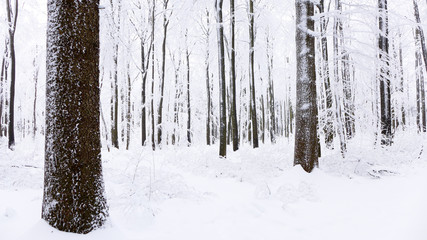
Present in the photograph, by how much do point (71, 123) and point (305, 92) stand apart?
536 centimetres

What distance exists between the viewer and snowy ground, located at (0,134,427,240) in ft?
10.1

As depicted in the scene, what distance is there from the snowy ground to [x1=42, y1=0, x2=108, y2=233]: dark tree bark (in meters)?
0.21

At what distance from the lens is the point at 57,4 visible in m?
2.64

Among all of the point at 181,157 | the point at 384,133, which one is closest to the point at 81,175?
the point at 181,157

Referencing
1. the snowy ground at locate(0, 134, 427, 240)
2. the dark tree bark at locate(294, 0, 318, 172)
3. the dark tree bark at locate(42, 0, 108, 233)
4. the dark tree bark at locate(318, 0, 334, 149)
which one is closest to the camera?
the dark tree bark at locate(42, 0, 108, 233)

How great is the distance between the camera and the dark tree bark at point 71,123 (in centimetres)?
256

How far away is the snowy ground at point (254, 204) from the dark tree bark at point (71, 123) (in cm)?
21

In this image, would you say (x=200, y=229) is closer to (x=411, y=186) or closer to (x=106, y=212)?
(x=106, y=212)

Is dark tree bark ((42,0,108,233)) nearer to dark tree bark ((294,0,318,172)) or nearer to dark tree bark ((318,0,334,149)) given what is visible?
dark tree bark ((294,0,318,172))

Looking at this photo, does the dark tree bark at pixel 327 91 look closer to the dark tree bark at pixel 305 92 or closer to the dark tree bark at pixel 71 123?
the dark tree bark at pixel 305 92

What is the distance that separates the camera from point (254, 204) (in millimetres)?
4059

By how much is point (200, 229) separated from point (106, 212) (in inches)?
45.0

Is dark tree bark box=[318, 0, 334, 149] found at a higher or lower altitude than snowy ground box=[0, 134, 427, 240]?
higher

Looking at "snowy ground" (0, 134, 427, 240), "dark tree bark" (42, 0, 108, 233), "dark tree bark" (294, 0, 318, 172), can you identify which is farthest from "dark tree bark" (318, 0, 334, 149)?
"dark tree bark" (42, 0, 108, 233)
